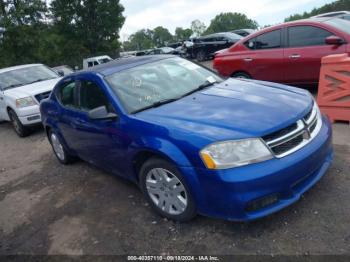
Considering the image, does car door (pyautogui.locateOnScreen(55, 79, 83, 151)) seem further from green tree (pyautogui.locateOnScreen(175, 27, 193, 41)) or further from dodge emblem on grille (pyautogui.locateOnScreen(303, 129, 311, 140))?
green tree (pyautogui.locateOnScreen(175, 27, 193, 41))

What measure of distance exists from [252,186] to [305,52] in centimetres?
495

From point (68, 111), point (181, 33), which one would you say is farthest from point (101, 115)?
point (181, 33)

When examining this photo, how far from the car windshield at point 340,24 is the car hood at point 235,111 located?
346 centimetres

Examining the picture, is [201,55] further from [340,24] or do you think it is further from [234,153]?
[234,153]

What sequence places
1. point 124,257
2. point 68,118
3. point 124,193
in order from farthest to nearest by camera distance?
point 68,118, point 124,193, point 124,257

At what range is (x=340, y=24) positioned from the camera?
285 inches

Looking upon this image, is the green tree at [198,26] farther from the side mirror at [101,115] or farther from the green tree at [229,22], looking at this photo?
the side mirror at [101,115]

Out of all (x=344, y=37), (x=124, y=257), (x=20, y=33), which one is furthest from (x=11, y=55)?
(x=124, y=257)

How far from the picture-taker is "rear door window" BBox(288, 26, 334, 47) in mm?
7172

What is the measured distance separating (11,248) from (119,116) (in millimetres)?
1758

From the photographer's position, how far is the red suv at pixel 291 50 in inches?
277

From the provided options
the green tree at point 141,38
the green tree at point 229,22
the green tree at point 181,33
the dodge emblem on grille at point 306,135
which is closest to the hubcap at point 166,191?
the dodge emblem on grille at point 306,135

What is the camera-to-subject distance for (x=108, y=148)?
4.38 metres

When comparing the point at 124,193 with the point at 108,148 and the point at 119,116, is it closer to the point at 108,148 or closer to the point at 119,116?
the point at 108,148
